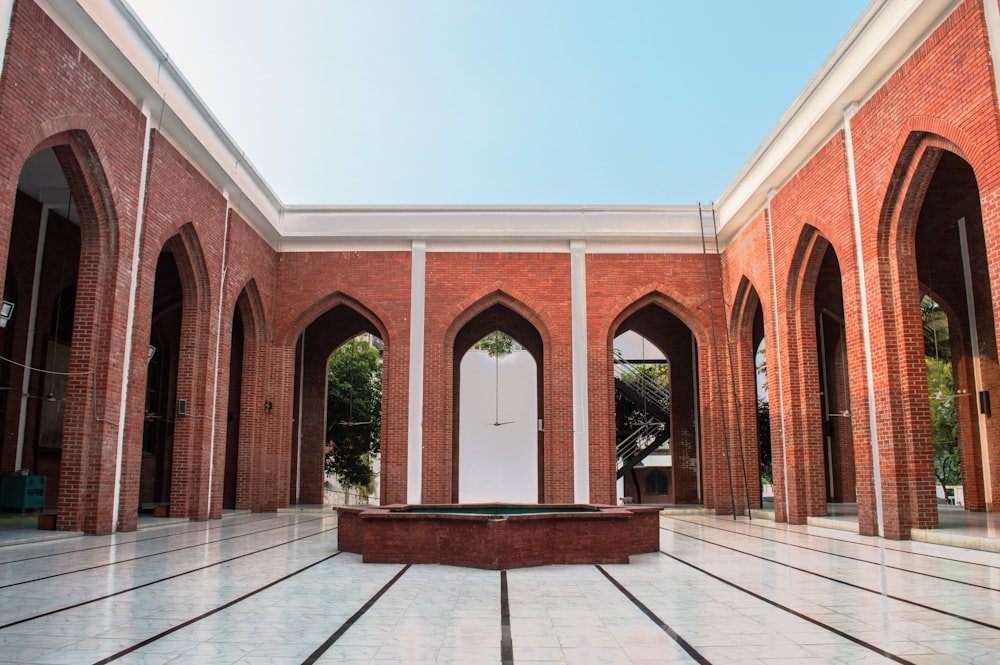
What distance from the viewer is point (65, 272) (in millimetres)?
14648

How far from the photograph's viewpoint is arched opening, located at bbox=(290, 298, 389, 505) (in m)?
20.3

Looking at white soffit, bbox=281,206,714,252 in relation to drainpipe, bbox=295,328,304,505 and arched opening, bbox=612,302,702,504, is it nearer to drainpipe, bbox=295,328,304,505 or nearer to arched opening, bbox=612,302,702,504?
arched opening, bbox=612,302,702,504

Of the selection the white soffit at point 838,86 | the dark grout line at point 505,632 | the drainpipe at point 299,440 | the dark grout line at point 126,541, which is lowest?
the dark grout line at point 126,541

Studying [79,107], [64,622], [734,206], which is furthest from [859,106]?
[64,622]

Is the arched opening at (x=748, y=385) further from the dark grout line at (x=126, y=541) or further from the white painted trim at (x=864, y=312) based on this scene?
the dark grout line at (x=126, y=541)

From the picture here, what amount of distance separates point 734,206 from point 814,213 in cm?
318

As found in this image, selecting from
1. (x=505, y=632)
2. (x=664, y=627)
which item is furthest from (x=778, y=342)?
(x=505, y=632)

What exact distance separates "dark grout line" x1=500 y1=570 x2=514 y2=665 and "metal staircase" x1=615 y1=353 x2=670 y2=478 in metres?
16.2

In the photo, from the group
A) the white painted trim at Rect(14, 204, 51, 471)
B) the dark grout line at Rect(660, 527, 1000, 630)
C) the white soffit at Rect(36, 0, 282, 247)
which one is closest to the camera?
the dark grout line at Rect(660, 527, 1000, 630)

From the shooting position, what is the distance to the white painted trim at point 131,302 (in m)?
10.5

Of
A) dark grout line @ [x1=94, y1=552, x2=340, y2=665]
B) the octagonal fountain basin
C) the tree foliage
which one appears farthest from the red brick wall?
the tree foliage

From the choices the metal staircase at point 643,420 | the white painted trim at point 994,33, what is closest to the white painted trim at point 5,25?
the white painted trim at point 994,33

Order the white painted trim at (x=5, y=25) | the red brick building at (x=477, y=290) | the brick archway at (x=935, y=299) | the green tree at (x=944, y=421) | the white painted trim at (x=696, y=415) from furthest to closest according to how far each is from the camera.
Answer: the green tree at (x=944, y=421) → the white painted trim at (x=696, y=415) → the brick archway at (x=935, y=299) → the red brick building at (x=477, y=290) → the white painted trim at (x=5, y=25)

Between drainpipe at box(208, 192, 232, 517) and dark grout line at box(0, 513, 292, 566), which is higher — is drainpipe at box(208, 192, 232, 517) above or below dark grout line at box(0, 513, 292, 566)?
above
